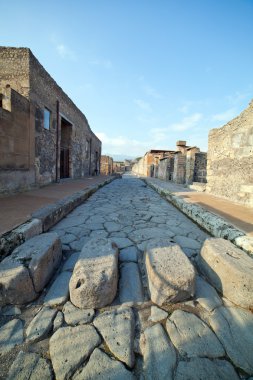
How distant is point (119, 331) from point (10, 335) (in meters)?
0.77

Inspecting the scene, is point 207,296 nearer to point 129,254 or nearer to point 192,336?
point 192,336

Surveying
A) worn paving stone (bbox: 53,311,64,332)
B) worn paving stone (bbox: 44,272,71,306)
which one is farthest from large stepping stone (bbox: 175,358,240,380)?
worn paving stone (bbox: 44,272,71,306)

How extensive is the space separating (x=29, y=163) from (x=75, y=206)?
253cm

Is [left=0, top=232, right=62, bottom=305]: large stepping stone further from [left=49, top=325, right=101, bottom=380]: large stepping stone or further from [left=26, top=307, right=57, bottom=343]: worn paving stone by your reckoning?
[left=49, top=325, right=101, bottom=380]: large stepping stone

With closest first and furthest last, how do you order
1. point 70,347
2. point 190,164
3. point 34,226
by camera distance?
point 70,347, point 34,226, point 190,164

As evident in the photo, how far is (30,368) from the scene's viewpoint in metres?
1.00

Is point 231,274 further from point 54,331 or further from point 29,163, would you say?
point 29,163

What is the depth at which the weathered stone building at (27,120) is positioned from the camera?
4672mm

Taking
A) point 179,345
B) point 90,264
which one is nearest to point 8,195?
point 90,264

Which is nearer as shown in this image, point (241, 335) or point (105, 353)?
point (105, 353)

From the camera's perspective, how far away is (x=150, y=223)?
11.4ft

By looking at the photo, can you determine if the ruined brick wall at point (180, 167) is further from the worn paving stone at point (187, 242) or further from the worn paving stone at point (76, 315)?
the worn paving stone at point (76, 315)

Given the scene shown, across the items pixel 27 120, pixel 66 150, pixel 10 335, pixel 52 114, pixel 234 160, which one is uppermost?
pixel 52 114

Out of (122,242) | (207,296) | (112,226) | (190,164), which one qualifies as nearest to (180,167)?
(190,164)
